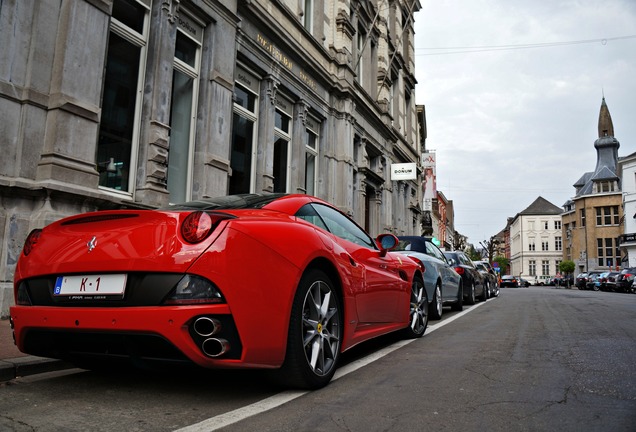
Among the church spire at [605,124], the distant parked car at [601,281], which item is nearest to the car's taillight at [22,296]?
the distant parked car at [601,281]

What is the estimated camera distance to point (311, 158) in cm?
1675

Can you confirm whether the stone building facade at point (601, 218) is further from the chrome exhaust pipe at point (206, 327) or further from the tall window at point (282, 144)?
the chrome exhaust pipe at point (206, 327)

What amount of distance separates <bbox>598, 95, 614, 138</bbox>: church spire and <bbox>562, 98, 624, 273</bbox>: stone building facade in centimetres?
350

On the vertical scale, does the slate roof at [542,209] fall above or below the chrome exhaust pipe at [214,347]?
above

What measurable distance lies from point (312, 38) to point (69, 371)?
13.7 meters

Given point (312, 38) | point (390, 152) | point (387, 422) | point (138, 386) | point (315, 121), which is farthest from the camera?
point (390, 152)

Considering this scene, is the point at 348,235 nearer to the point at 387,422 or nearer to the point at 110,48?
the point at 387,422

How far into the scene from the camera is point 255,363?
2.84 meters

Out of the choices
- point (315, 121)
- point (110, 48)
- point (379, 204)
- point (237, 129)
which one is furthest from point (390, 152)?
point (110, 48)

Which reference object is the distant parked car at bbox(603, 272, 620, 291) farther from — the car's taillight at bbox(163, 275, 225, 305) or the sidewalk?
the car's taillight at bbox(163, 275, 225, 305)

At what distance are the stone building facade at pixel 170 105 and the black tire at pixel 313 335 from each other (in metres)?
4.46

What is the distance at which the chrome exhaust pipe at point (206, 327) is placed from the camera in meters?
2.65

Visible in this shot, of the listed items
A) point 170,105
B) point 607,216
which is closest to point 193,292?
point 170,105

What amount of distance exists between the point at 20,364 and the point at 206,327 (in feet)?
6.44
